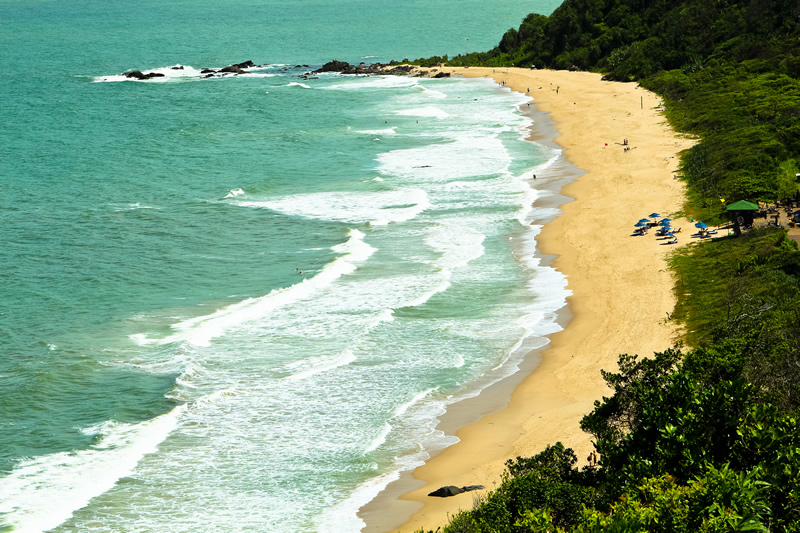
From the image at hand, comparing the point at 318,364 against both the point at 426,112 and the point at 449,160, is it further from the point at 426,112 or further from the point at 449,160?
the point at 426,112

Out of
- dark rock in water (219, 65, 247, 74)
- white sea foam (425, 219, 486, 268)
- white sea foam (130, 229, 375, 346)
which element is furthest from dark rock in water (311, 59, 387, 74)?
white sea foam (130, 229, 375, 346)

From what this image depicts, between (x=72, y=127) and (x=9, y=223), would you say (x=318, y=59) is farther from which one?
(x=9, y=223)

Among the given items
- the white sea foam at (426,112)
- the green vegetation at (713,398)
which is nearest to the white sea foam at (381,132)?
the white sea foam at (426,112)

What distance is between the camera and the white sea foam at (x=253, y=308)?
3095cm

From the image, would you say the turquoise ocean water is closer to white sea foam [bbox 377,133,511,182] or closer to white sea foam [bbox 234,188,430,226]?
white sea foam [bbox 234,188,430,226]

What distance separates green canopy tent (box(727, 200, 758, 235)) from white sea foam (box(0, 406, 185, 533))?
26329mm

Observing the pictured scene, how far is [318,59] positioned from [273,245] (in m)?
106

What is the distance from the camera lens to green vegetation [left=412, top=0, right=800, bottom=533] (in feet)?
43.2

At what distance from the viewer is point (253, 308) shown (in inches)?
1328

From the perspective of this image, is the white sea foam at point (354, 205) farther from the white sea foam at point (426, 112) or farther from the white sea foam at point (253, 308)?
the white sea foam at point (426, 112)

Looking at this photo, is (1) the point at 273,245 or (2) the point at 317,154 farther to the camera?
(2) the point at 317,154

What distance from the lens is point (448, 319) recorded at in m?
32.2

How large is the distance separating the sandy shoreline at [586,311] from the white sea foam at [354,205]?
30.6 ft

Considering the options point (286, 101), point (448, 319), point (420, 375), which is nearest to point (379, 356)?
point (420, 375)
